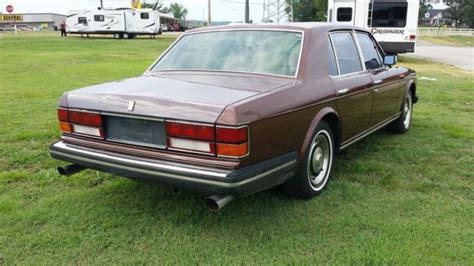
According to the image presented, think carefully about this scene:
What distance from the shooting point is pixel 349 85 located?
4344mm

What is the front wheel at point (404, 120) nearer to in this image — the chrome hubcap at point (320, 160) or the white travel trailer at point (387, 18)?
the chrome hubcap at point (320, 160)

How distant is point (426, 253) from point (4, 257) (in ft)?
9.12

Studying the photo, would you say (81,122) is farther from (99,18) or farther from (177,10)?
(177,10)

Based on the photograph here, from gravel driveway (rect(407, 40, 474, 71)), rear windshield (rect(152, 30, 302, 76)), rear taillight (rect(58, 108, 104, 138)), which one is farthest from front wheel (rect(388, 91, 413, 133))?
gravel driveway (rect(407, 40, 474, 71))

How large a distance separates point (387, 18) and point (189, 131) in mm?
16402

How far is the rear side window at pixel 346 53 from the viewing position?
445 centimetres

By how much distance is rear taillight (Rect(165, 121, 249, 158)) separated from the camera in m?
2.96

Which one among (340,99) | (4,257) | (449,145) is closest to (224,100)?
(340,99)

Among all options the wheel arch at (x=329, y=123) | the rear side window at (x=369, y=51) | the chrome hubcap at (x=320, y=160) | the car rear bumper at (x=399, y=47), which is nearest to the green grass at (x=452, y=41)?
the car rear bumper at (x=399, y=47)

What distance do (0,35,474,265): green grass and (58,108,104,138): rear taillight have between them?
25.2 inches

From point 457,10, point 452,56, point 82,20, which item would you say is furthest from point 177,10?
point 452,56

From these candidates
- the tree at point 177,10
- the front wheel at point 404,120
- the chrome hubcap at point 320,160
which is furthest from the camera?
the tree at point 177,10

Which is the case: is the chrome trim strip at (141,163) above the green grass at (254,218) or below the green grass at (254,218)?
above

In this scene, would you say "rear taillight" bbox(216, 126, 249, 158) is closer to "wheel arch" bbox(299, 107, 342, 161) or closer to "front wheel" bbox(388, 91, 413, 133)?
"wheel arch" bbox(299, 107, 342, 161)
